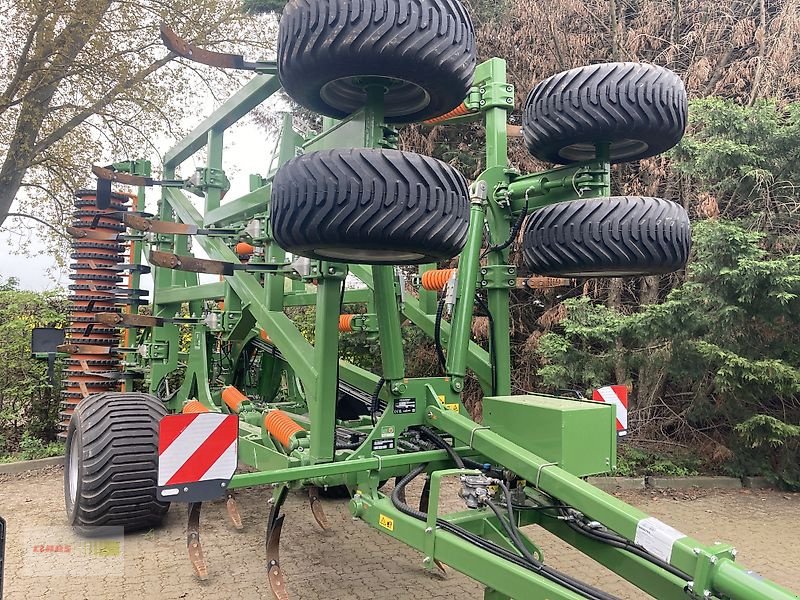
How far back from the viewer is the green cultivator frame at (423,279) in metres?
2.44

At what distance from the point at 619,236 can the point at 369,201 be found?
4.56 ft

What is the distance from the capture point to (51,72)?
36.9 ft

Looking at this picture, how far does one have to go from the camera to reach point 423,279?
183 inches

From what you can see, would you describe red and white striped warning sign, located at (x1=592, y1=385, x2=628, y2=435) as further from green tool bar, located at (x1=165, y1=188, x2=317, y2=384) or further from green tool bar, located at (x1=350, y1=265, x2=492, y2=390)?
green tool bar, located at (x1=165, y1=188, x2=317, y2=384)

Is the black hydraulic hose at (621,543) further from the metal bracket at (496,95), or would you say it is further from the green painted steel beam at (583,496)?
the metal bracket at (496,95)

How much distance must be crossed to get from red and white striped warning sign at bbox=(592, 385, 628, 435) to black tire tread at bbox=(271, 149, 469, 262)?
5.10 ft

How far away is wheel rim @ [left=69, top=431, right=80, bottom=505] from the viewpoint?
15.2 ft

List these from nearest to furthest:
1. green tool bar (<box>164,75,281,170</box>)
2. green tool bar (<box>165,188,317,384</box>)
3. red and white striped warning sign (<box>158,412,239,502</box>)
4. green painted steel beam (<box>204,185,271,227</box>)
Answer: red and white striped warning sign (<box>158,412,239,502</box>), green tool bar (<box>165,188,317,384</box>), green tool bar (<box>164,75,281,170</box>), green painted steel beam (<box>204,185,271,227</box>)

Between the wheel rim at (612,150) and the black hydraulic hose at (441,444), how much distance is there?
5.48ft

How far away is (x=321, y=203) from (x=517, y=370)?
5.94 meters

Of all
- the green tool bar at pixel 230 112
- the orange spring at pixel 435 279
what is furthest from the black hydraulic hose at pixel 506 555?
the green tool bar at pixel 230 112

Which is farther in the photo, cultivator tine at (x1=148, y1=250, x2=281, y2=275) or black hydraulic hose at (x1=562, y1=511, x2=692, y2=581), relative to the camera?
cultivator tine at (x1=148, y1=250, x2=281, y2=275)

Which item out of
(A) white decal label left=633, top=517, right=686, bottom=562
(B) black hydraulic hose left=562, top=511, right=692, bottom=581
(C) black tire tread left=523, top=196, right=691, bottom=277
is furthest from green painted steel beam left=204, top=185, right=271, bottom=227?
(A) white decal label left=633, top=517, right=686, bottom=562

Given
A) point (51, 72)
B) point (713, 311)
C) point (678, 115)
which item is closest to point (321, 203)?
point (678, 115)
